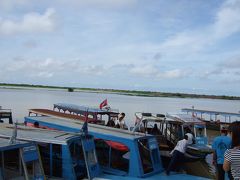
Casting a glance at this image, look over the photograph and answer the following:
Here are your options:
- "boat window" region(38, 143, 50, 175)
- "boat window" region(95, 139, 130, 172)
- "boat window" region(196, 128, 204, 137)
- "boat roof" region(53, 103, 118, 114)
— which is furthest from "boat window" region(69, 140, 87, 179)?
"boat window" region(196, 128, 204, 137)

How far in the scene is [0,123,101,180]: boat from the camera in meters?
8.32

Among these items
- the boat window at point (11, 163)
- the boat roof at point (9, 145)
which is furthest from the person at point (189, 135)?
the boat window at point (11, 163)

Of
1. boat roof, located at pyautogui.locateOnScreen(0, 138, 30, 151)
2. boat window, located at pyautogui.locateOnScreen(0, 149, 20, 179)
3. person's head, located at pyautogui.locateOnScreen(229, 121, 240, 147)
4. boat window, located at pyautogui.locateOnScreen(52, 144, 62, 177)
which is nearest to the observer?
person's head, located at pyautogui.locateOnScreen(229, 121, 240, 147)

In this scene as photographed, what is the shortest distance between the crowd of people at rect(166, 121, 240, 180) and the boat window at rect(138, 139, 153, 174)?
592mm

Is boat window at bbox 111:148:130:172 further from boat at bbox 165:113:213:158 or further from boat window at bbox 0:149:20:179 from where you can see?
boat at bbox 165:113:213:158

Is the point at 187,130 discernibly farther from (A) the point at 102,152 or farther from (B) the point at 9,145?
(B) the point at 9,145

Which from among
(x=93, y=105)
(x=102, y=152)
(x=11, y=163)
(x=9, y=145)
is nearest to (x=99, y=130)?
(x=102, y=152)

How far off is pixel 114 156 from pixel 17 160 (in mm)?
3646

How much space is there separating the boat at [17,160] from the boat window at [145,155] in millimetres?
3560

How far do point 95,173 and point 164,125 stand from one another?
8.39 m

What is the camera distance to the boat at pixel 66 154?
832 centimetres

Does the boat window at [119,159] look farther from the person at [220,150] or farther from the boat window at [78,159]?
the person at [220,150]

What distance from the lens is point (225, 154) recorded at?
15.9 feet

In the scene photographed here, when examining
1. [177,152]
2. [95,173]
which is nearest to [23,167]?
[95,173]
